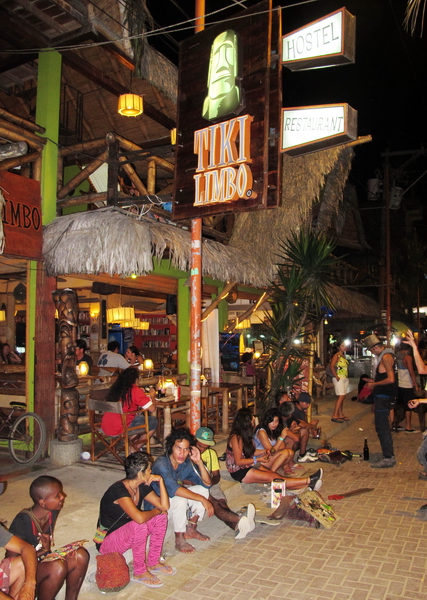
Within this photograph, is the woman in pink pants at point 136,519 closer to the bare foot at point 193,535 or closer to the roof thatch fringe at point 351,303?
the bare foot at point 193,535

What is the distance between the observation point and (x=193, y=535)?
505 cm

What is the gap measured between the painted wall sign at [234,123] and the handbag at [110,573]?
3.90 meters

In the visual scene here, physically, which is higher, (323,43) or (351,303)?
(323,43)

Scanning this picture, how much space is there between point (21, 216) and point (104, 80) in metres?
3.81

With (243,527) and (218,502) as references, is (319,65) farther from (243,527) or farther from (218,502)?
(243,527)

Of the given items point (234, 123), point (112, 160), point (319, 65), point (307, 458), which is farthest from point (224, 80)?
point (307, 458)

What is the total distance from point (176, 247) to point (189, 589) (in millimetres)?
4898

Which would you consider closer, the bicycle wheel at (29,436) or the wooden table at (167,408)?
the bicycle wheel at (29,436)

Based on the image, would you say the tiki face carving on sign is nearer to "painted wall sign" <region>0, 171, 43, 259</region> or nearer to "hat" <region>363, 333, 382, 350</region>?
"painted wall sign" <region>0, 171, 43, 259</region>

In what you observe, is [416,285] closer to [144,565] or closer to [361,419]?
[361,419]

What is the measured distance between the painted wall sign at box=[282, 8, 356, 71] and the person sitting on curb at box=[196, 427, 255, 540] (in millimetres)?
4755

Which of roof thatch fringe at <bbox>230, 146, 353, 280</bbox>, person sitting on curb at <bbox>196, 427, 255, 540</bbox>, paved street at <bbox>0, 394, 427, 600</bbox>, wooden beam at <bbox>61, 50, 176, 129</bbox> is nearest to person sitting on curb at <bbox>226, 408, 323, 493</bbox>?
paved street at <bbox>0, 394, 427, 600</bbox>

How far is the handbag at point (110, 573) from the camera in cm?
395

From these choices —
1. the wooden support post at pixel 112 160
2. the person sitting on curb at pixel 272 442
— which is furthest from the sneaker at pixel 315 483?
the wooden support post at pixel 112 160
